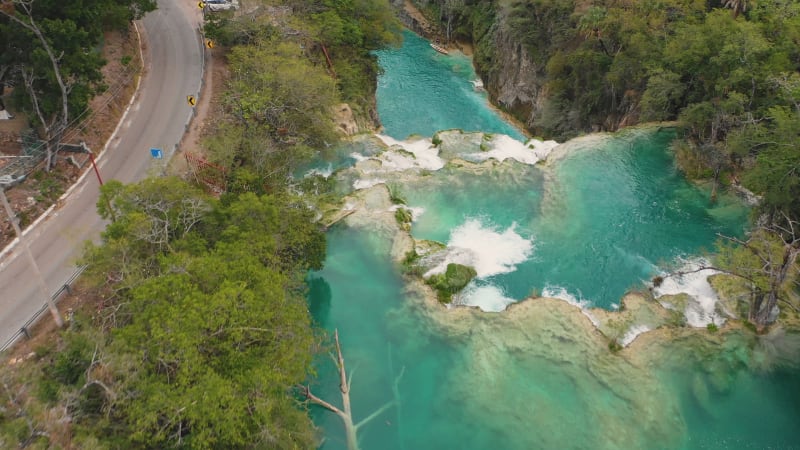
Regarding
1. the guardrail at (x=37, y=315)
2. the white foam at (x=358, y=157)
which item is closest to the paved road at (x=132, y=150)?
the guardrail at (x=37, y=315)

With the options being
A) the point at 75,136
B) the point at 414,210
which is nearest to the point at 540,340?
the point at 414,210

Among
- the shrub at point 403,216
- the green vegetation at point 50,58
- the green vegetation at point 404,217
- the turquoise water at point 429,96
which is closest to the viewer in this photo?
the green vegetation at point 50,58

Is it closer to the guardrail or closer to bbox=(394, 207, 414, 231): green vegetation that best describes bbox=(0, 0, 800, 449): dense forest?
the guardrail

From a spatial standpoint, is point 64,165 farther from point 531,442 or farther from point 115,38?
point 531,442

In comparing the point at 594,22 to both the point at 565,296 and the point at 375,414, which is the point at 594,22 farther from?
the point at 375,414

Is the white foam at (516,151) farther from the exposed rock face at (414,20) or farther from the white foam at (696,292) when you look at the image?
the exposed rock face at (414,20)

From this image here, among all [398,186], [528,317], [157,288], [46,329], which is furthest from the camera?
[398,186]

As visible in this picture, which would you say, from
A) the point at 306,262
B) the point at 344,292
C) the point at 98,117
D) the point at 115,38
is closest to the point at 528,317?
the point at 344,292
